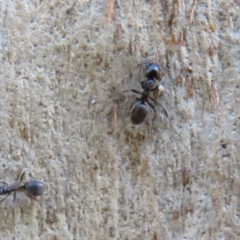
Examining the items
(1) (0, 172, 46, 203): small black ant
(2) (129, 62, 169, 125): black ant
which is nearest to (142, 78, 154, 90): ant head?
(2) (129, 62, 169, 125): black ant

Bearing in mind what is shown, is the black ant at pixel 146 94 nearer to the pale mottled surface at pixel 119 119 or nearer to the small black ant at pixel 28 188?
the pale mottled surface at pixel 119 119

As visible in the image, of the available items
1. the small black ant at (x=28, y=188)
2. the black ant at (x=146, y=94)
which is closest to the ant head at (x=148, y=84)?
the black ant at (x=146, y=94)

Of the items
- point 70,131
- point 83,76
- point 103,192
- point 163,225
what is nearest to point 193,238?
point 163,225

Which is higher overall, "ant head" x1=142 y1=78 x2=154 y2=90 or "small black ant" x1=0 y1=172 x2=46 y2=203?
"ant head" x1=142 y1=78 x2=154 y2=90

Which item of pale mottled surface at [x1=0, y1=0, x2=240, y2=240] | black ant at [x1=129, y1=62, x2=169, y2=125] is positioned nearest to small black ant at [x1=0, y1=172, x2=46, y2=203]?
pale mottled surface at [x1=0, y1=0, x2=240, y2=240]

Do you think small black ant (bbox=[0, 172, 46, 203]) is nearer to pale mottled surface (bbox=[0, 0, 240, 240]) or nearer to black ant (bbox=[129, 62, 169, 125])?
pale mottled surface (bbox=[0, 0, 240, 240])

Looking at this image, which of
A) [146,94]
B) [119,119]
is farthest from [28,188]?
[146,94]

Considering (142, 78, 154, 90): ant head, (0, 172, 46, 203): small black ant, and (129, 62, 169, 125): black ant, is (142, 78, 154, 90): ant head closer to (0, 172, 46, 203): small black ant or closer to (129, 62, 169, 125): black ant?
(129, 62, 169, 125): black ant
